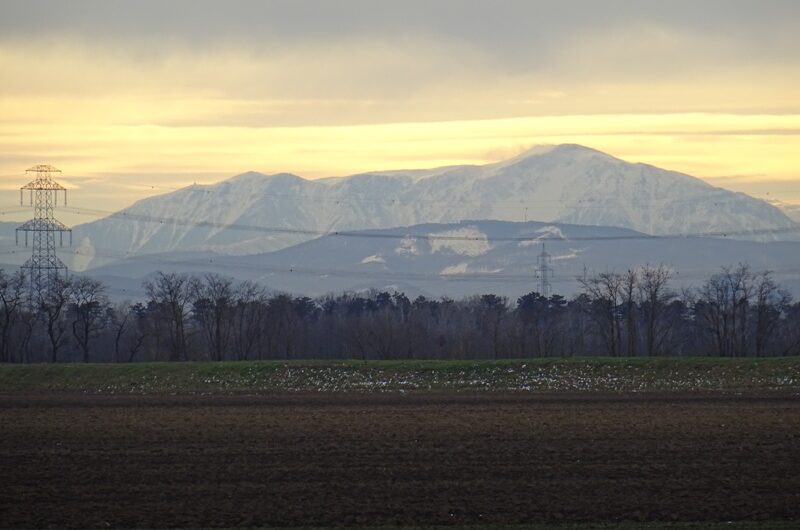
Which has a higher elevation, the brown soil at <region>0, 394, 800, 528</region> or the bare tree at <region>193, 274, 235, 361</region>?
the bare tree at <region>193, 274, 235, 361</region>

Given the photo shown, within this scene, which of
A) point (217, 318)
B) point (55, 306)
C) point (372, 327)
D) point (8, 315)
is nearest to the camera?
point (8, 315)

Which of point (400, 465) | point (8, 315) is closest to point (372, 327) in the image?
point (8, 315)

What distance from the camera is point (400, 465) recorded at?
33125 mm

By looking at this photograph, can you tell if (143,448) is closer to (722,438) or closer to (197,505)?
(197,505)

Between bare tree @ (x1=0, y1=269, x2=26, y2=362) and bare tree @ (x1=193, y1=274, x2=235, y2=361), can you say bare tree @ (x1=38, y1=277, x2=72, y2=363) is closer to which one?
bare tree @ (x1=0, y1=269, x2=26, y2=362)

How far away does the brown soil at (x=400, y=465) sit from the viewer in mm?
27172

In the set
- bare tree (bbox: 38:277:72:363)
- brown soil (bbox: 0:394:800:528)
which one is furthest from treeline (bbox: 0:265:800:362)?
brown soil (bbox: 0:394:800:528)

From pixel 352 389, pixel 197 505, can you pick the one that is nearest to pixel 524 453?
pixel 197 505

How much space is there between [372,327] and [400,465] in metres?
88.3

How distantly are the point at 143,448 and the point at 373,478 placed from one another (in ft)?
32.8

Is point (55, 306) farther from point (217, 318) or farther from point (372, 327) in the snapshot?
point (372, 327)

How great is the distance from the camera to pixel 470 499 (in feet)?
92.8

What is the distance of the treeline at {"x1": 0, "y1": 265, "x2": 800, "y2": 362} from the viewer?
9800 centimetres

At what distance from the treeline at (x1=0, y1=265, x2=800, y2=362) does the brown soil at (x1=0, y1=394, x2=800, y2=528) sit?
4559 centimetres
